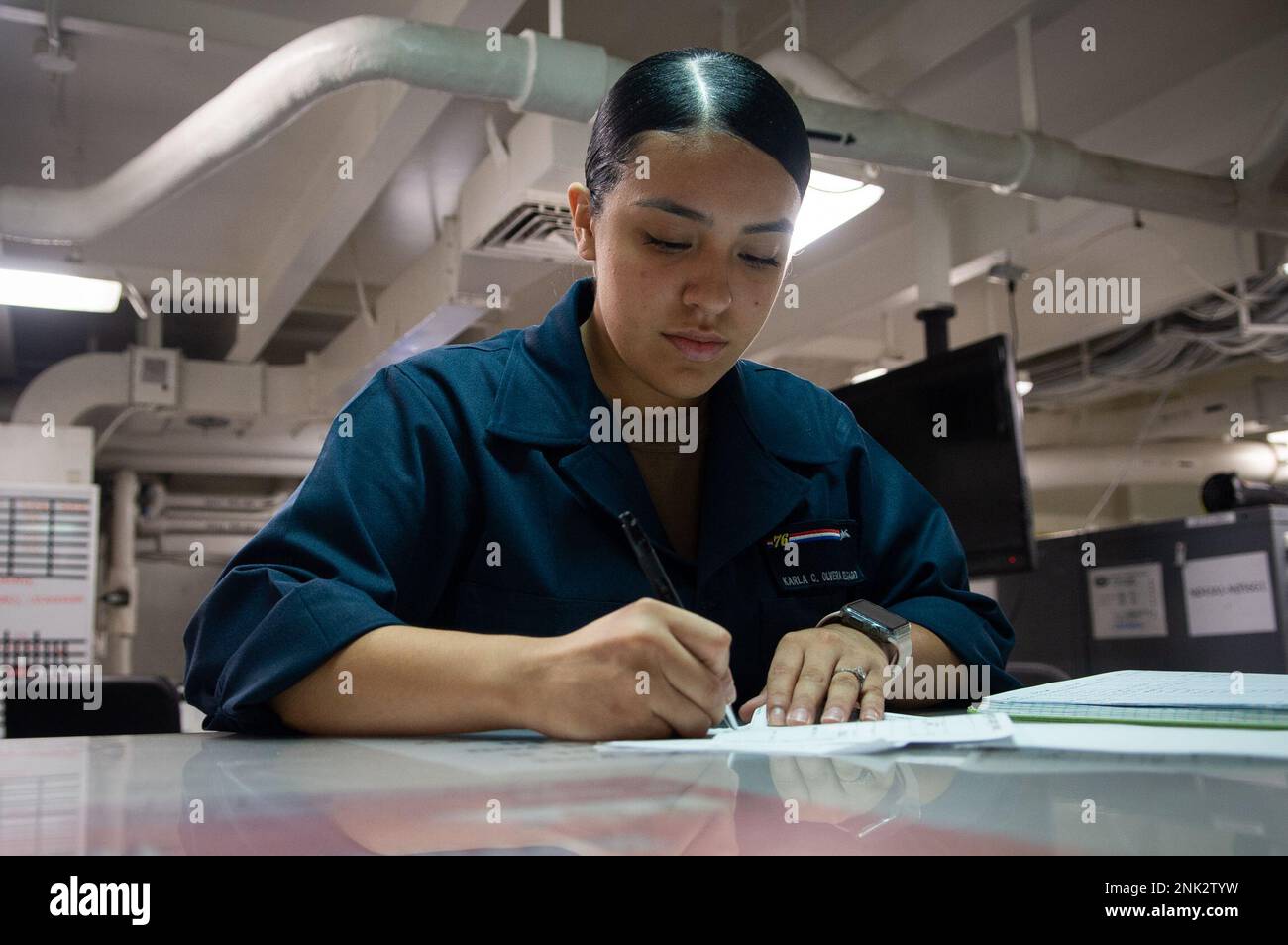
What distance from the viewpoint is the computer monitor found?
2512mm

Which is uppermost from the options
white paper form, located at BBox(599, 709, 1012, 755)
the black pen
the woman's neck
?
the woman's neck

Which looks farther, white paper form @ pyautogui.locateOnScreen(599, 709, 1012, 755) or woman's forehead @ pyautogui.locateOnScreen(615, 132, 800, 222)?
woman's forehead @ pyautogui.locateOnScreen(615, 132, 800, 222)

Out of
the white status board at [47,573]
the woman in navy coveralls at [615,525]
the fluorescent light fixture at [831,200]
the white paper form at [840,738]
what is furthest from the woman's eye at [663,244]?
the white status board at [47,573]

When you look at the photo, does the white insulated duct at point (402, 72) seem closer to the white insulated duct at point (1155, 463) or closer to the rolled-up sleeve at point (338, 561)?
the rolled-up sleeve at point (338, 561)

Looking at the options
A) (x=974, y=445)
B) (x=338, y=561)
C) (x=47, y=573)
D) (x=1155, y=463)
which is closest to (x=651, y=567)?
(x=338, y=561)

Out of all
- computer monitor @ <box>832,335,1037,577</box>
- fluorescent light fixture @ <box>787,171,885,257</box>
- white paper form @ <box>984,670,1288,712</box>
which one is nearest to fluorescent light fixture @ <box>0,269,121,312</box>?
fluorescent light fixture @ <box>787,171,885,257</box>

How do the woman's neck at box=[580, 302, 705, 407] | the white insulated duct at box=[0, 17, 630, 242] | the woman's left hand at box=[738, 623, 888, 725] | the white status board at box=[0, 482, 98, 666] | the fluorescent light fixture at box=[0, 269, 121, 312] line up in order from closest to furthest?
the woman's left hand at box=[738, 623, 888, 725] < the woman's neck at box=[580, 302, 705, 407] < the white insulated duct at box=[0, 17, 630, 242] < the fluorescent light fixture at box=[0, 269, 121, 312] < the white status board at box=[0, 482, 98, 666]

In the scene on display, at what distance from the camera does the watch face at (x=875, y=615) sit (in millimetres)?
1011

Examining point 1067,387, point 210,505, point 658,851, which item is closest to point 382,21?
point 658,851

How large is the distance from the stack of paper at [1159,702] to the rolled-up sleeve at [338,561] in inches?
20.8

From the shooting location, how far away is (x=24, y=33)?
10.7 feet

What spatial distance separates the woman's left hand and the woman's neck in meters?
0.37

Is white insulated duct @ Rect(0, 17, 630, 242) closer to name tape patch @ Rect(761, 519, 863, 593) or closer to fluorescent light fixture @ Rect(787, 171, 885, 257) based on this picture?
fluorescent light fixture @ Rect(787, 171, 885, 257)
